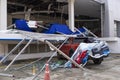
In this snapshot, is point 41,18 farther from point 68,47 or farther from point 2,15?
point 2,15

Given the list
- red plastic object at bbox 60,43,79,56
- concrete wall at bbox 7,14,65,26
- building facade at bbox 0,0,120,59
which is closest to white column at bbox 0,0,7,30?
red plastic object at bbox 60,43,79,56

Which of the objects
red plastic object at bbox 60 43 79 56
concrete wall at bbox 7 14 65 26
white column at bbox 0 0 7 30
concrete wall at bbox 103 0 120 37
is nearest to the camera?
white column at bbox 0 0 7 30

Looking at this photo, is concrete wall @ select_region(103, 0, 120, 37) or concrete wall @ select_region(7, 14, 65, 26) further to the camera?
concrete wall @ select_region(103, 0, 120, 37)

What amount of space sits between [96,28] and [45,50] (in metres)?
11.7

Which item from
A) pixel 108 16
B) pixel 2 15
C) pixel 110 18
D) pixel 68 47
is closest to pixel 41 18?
pixel 108 16

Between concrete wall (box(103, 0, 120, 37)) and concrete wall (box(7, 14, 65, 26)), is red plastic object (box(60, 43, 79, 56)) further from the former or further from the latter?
concrete wall (box(103, 0, 120, 37))

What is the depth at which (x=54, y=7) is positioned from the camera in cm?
1900

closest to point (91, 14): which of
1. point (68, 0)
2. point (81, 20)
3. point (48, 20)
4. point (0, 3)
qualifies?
point (81, 20)

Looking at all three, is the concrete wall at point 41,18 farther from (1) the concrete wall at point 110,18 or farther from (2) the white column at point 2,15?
(2) the white column at point 2,15

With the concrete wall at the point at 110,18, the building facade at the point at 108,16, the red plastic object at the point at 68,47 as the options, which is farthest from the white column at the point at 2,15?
the concrete wall at the point at 110,18

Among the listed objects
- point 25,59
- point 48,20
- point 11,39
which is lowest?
point 25,59

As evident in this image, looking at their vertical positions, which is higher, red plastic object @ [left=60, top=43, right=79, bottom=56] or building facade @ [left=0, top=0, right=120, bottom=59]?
building facade @ [left=0, top=0, right=120, bottom=59]

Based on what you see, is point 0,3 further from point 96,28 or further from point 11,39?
point 96,28

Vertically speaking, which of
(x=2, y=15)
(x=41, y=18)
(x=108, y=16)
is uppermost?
(x=108, y=16)
